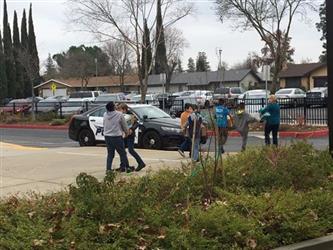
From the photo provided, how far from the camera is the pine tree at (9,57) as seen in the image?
2867 inches

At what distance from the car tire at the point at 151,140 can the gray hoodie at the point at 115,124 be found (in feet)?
16.6

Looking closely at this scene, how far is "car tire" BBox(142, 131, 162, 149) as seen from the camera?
17281mm

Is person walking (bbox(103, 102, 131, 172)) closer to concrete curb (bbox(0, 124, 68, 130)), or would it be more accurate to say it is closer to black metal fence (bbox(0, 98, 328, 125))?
black metal fence (bbox(0, 98, 328, 125))

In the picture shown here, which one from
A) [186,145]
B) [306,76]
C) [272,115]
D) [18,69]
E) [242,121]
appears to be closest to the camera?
[186,145]

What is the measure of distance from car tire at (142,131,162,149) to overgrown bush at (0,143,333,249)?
9.00 meters

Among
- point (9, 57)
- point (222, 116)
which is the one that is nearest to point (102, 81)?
point (9, 57)

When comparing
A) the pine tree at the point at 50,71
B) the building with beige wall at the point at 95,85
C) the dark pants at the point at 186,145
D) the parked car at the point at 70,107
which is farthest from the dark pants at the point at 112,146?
the pine tree at the point at 50,71

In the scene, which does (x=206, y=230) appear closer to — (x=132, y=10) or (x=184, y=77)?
(x=132, y=10)

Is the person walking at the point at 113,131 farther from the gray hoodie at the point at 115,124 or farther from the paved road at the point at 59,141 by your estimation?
the paved road at the point at 59,141

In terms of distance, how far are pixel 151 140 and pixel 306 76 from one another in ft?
218

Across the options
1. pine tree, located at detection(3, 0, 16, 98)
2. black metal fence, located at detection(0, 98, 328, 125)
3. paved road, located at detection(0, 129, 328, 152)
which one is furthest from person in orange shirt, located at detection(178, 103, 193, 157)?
pine tree, located at detection(3, 0, 16, 98)

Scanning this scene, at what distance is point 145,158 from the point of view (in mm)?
14938

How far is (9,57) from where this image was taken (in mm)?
73000

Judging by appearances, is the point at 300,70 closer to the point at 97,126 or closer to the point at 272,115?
the point at 97,126
